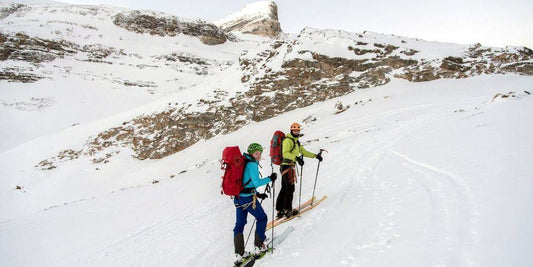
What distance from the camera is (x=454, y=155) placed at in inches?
298

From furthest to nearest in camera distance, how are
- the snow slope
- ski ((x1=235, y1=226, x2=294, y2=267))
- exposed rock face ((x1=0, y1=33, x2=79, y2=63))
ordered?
exposed rock face ((x1=0, y1=33, x2=79, y2=63)) < ski ((x1=235, y1=226, x2=294, y2=267)) < the snow slope

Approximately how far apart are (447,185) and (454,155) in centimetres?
237

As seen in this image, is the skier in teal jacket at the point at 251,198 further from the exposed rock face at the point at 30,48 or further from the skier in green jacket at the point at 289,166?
the exposed rock face at the point at 30,48

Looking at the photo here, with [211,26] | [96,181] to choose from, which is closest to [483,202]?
[96,181]

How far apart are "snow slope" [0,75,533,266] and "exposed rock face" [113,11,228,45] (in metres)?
49.5

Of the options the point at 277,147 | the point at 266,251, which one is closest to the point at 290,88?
the point at 277,147

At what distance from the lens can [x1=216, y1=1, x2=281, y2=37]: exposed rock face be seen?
84.8 meters

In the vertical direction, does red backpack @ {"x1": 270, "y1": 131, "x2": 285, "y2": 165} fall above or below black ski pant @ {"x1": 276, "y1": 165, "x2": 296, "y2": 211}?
above

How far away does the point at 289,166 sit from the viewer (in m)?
6.73

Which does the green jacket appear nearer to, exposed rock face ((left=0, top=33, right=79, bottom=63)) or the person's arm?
the person's arm

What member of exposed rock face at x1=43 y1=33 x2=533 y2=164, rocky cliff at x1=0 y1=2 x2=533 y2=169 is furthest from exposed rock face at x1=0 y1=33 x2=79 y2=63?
exposed rock face at x1=43 y1=33 x2=533 y2=164

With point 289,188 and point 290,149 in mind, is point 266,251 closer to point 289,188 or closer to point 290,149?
point 289,188

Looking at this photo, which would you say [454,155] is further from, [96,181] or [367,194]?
[96,181]

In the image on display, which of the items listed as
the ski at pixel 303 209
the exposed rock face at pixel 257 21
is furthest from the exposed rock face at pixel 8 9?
the ski at pixel 303 209
